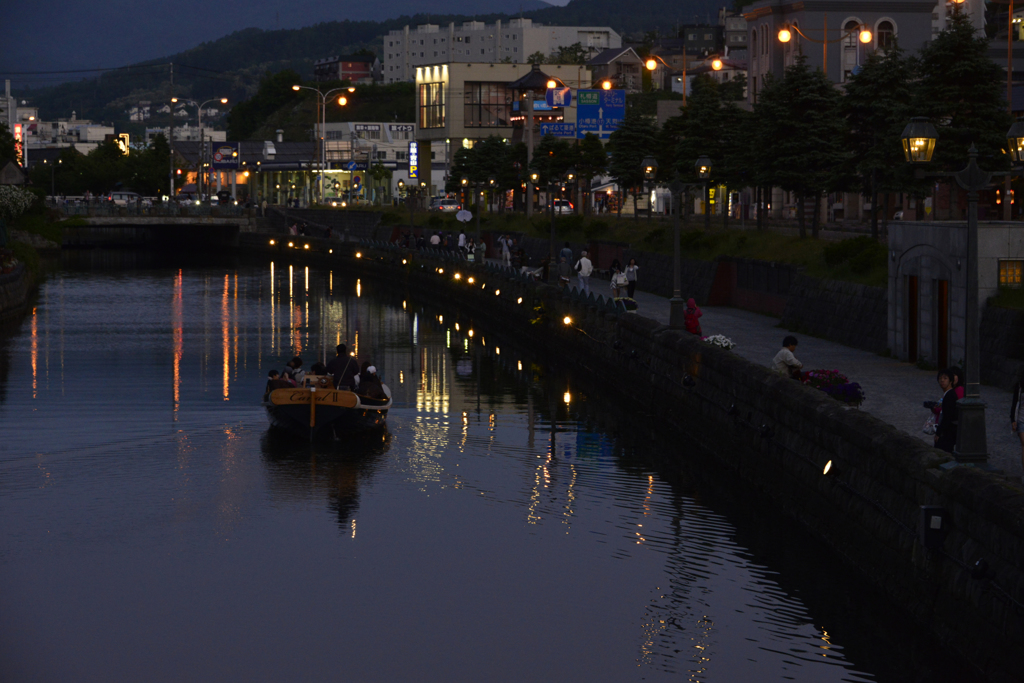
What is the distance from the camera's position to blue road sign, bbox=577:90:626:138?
270 feet

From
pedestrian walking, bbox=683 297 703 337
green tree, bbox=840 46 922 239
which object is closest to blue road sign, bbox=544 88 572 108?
green tree, bbox=840 46 922 239

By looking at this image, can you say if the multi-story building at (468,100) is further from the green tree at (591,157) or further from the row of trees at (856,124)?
the row of trees at (856,124)

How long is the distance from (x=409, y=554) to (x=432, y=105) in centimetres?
11727

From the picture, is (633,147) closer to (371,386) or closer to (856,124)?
(856,124)

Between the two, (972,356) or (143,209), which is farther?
(143,209)

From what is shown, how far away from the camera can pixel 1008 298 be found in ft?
94.6

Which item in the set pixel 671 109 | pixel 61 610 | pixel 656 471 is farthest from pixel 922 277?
pixel 671 109

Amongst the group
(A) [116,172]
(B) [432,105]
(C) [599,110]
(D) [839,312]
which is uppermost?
(B) [432,105]

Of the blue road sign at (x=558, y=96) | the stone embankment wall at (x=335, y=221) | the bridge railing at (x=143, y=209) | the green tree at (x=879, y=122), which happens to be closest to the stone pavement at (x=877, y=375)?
the green tree at (x=879, y=122)

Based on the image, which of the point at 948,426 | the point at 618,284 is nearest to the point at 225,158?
the point at 618,284

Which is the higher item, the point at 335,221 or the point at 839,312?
the point at 335,221

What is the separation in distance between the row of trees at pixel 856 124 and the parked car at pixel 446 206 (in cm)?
4169

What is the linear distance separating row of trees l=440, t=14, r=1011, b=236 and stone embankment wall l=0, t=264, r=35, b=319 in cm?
3489

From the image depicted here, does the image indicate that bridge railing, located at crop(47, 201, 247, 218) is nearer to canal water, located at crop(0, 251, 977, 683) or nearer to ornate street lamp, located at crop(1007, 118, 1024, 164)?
canal water, located at crop(0, 251, 977, 683)
